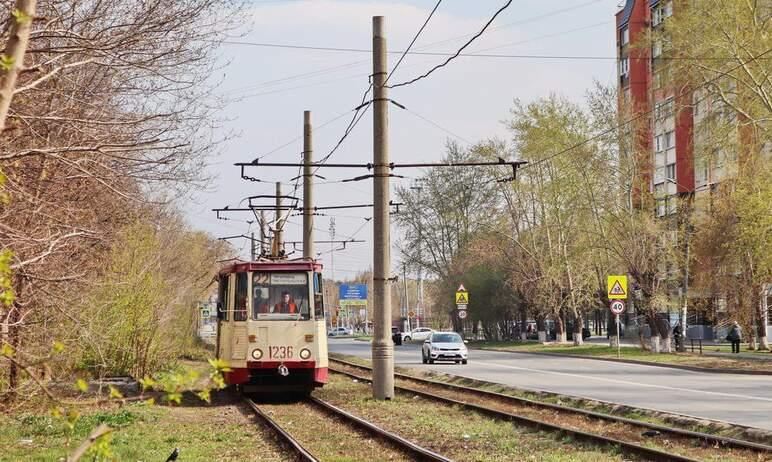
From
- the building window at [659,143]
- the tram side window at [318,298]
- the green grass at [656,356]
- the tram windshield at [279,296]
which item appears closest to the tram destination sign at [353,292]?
the building window at [659,143]

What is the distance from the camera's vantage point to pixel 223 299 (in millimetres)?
24109

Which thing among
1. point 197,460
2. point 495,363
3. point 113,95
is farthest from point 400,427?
point 495,363

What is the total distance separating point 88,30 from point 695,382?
2138 cm

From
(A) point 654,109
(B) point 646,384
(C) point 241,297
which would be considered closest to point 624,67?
(A) point 654,109

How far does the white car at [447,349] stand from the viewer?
4278 cm

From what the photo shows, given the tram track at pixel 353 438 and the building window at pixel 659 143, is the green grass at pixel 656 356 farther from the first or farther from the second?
the building window at pixel 659 143

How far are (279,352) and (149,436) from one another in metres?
6.57

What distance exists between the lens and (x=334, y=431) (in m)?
16.9

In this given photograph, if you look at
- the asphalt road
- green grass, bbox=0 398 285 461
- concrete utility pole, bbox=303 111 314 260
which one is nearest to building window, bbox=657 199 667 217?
the asphalt road

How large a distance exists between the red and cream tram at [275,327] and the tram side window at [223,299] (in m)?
0.22

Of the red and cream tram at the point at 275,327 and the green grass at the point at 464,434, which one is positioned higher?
the red and cream tram at the point at 275,327

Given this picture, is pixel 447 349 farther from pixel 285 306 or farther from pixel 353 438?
pixel 353 438

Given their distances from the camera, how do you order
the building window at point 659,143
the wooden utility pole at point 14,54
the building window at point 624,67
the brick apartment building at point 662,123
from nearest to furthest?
1. the wooden utility pole at point 14,54
2. the brick apartment building at point 662,123
3. the building window at point 659,143
4. the building window at point 624,67

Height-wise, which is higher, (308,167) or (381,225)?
(308,167)
